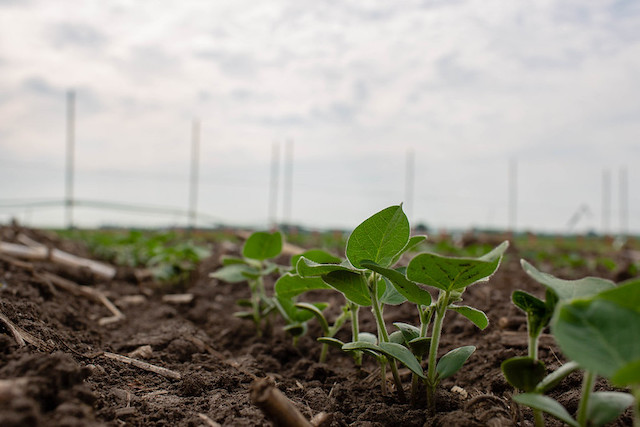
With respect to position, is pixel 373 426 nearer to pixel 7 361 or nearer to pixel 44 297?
pixel 7 361

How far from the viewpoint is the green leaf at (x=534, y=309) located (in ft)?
3.74

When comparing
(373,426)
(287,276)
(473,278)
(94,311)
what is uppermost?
(473,278)

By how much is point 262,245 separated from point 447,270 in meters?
1.38

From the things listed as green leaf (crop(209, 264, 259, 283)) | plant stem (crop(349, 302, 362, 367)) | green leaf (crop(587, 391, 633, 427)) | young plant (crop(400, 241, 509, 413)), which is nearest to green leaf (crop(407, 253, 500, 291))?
young plant (crop(400, 241, 509, 413))

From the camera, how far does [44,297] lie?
9.57ft

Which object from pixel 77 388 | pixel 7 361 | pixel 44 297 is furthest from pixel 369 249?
pixel 44 297

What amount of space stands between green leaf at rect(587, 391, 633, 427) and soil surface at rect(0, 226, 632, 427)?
0.27 metres

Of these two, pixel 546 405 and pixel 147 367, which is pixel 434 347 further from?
pixel 147 367

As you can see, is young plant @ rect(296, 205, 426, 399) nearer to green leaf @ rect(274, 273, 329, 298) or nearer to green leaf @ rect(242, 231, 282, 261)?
green leaf @ rect(274, 273, 329, 298)

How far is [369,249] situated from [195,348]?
1242mm

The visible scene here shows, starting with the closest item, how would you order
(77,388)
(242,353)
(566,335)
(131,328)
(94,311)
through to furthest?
(566,335), (77,388), (242,353), (131,328), (94,311)

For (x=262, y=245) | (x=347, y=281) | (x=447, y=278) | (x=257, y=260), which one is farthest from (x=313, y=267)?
(x=257, y=260)

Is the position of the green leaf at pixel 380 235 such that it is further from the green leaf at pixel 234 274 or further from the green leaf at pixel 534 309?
the green leaf at pixel 234 274

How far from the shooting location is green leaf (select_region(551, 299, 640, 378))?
0.86 meters
